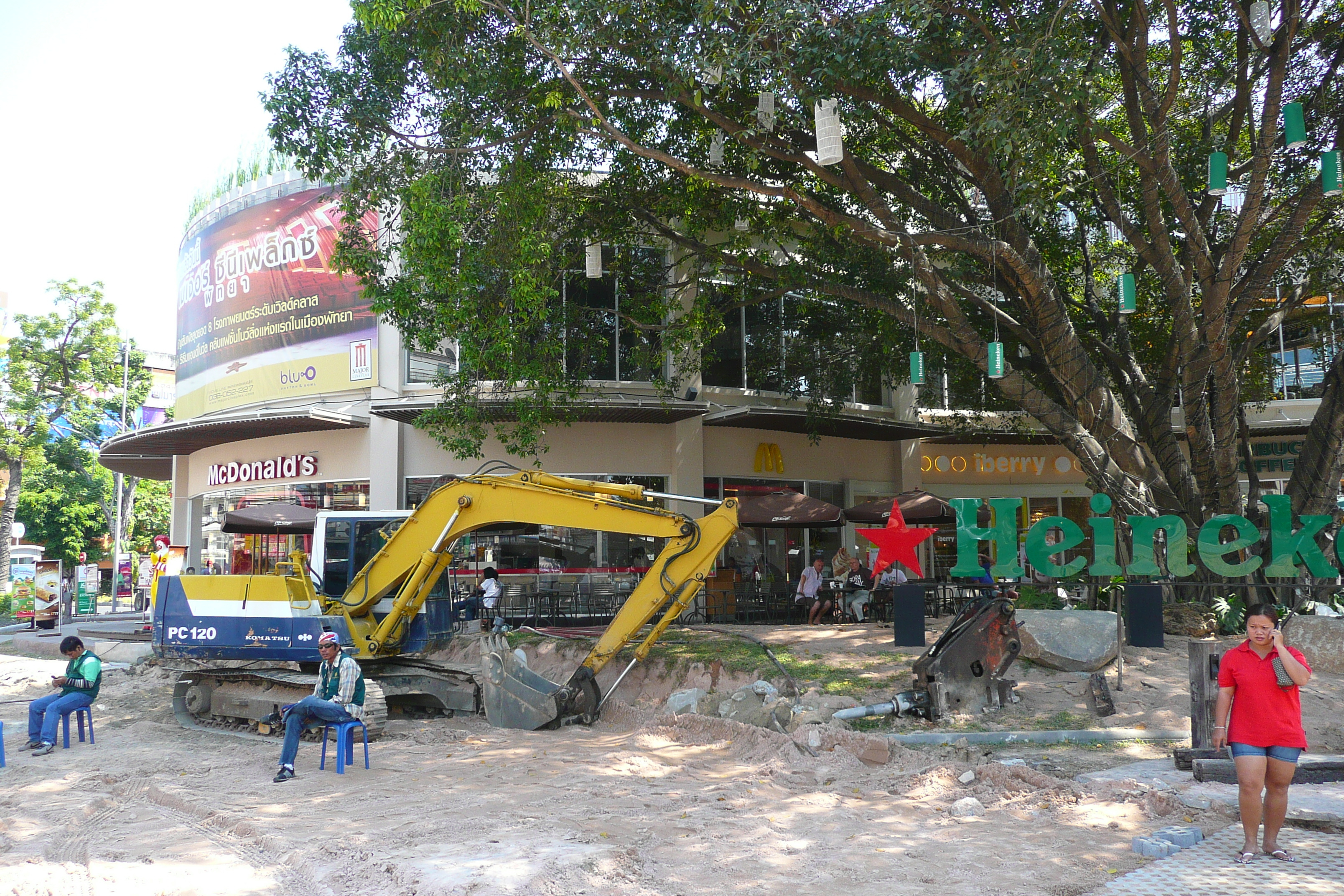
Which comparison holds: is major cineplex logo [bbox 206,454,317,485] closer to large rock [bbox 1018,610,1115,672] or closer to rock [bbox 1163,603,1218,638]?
large rock [bbox 1018,610,1115,672]

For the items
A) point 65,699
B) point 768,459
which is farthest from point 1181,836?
point 768,459

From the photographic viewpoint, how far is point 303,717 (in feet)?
28.1

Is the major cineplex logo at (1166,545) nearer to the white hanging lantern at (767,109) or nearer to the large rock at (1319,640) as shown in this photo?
the large rock at (1319,640)

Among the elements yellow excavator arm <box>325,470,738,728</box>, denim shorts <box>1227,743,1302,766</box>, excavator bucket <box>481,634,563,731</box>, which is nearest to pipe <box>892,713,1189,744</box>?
yellow excavator arm <box>325,470,738,728</box>

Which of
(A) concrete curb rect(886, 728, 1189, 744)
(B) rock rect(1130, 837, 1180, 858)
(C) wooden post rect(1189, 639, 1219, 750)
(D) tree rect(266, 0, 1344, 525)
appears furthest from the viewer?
(D) tree rect(266, 0, 1344, 525)

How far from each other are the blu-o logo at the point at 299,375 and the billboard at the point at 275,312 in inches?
0.9

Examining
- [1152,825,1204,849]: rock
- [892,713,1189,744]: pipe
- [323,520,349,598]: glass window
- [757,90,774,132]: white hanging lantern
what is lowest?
[892,713,1189,744]: pipe

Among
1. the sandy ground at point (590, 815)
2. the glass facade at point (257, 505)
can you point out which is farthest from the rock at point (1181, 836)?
the glass facade at point (257, 505)

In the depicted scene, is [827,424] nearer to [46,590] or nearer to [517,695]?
[517,695]

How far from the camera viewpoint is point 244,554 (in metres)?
23.6

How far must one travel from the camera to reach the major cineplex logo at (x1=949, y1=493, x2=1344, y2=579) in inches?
475

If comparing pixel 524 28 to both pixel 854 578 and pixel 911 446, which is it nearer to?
pixel 854 578

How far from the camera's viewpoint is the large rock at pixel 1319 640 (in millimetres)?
10930

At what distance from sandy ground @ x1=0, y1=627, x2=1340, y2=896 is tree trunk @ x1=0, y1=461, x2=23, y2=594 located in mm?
24984
